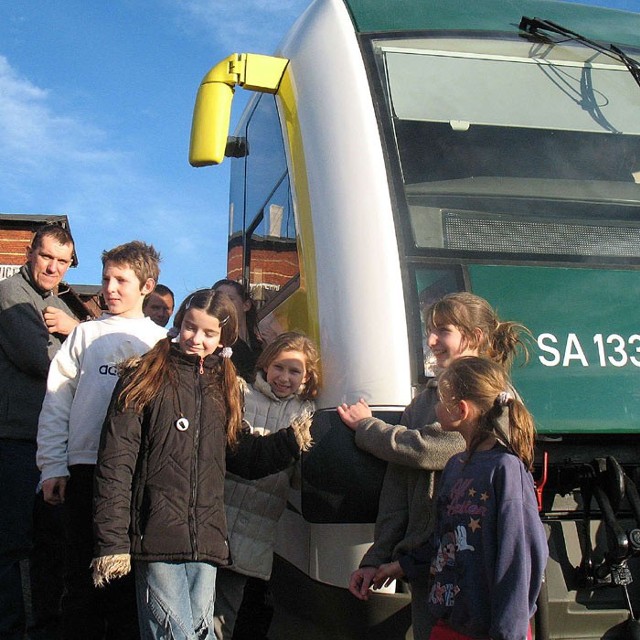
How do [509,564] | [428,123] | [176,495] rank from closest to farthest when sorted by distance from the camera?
[509,564] < [176,495] < [428,123]

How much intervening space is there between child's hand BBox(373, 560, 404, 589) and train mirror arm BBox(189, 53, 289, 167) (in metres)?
1.80

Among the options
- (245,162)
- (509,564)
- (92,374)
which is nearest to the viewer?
(509,564)

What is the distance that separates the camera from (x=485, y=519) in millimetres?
2254

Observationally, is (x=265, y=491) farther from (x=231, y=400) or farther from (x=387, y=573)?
(x=387, y=573)

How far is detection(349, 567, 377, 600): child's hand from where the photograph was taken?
2.65 m

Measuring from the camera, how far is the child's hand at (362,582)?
2654 mm

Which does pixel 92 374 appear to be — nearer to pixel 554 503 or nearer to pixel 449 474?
pixel 449 474

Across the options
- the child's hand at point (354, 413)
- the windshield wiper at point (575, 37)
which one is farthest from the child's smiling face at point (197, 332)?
the windshield wiper at point (575, 37)

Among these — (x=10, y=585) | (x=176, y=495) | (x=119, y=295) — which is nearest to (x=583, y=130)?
(x=119, y=295)

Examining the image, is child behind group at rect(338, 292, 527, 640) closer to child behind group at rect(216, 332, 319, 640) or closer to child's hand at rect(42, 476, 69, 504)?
child behind group at rect(216, 332, 319, 640)

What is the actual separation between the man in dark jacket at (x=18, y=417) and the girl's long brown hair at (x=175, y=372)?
2.85 ft

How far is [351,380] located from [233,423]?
420mm

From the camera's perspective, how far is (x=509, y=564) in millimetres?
2176

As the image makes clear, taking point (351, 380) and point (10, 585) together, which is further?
point (10, 585)
